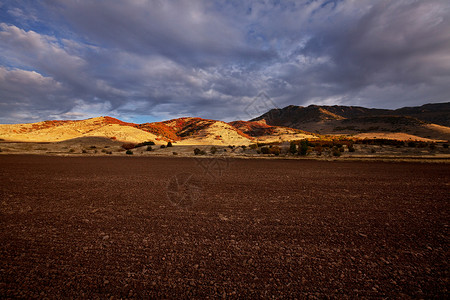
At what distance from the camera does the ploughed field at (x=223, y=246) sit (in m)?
2.69

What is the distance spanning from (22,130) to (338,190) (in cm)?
9290

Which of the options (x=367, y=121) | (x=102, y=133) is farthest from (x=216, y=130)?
(x=367, y=121)

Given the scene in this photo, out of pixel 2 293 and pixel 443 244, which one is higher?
pixel 2 293

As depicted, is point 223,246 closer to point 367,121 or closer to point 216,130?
point 216,130

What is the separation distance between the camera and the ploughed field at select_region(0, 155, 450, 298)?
2689 mm

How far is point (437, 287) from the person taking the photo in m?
2.65

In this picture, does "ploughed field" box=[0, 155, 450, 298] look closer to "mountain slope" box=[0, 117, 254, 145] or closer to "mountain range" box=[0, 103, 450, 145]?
"mountain range" box=[0, 103, 450, 145]

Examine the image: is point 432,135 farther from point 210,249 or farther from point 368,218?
point 210,249

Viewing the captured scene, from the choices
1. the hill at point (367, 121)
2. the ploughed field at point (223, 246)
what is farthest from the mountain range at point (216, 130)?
the ploughed field at point (223, 246)

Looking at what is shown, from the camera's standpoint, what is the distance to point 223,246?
371 centimetres

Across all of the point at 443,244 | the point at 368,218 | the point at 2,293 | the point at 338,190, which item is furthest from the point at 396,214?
the point at 2,293

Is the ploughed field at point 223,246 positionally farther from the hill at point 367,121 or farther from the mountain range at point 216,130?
the mountain range at point 216,130

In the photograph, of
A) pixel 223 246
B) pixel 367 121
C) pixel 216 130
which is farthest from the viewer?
pixel 367 121

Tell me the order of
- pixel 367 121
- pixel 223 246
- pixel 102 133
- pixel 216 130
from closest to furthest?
1. pixel 223 246
2. pixel 102 133
3. pixel 216 130
4. pixel 367 121
